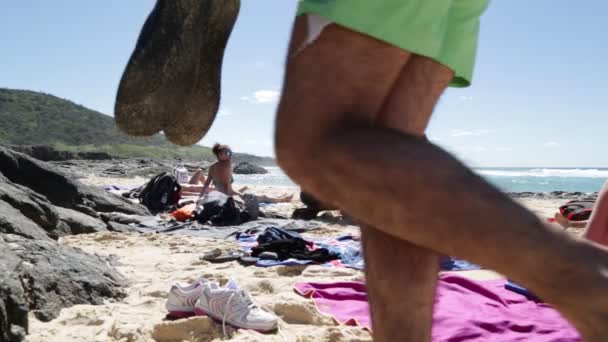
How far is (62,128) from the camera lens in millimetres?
68500

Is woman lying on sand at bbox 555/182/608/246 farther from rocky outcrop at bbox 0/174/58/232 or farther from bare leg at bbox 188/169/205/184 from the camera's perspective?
bare leg at bbox 188/169/205/184

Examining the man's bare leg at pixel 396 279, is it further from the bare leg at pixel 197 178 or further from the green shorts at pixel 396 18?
the bare leg at pixel 197 178

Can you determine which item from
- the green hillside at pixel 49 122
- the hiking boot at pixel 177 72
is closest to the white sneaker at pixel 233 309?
the hiking boot at pixel 177 72

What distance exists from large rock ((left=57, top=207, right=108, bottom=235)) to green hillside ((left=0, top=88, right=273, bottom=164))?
48.4 metres

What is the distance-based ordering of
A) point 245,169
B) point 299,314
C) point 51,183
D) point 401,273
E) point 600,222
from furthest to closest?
point 245,169 → point 51,183 → point 299,314 → point 600,222 → point 401,273

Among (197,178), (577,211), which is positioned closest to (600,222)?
(577,211)

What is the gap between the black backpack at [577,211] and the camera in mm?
5426

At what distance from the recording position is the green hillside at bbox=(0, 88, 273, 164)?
60875 mm

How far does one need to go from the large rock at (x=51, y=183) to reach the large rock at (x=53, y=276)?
326 cm

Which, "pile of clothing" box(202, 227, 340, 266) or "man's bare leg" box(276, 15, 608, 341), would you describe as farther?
"pile of clothing" box(202, 227, 340, 266)

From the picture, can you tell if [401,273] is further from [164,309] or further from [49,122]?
[49,122]

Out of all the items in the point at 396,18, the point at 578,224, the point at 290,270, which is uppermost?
the point at 396,18

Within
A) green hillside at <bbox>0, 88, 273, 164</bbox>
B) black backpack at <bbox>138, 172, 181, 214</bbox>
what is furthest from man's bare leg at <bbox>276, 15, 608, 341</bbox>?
green hillside at <bbox>0, 88, 273, 164</bbox>

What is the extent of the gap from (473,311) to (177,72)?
2122 mm
